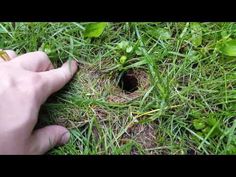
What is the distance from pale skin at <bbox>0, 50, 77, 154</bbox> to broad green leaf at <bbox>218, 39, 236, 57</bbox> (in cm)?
71

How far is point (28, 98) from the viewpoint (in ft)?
5.72

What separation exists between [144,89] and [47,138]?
0.51m

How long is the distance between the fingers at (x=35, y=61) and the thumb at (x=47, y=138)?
28 centimetres

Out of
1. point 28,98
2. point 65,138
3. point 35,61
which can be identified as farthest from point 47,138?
point 35,61

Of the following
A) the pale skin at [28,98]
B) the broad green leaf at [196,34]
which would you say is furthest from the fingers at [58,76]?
the broad green leaf at [196,34]

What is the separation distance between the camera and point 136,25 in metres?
2.09

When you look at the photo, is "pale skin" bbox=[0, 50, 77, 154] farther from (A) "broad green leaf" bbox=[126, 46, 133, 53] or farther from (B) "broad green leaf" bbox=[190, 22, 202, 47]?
(B) "broad green leaf" bbox=[190, 22, 202, 47]

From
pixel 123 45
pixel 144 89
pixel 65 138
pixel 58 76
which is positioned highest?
pixel 123 45

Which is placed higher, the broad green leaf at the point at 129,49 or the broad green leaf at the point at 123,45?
the broad green leaf at the point at 123,45

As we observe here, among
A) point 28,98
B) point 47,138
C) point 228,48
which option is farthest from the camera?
point 228,48

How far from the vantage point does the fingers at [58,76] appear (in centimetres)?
187

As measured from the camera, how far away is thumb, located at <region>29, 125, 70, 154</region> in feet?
5.88

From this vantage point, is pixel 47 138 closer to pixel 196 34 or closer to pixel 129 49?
pixel 129 49

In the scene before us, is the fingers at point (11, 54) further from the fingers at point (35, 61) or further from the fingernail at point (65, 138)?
the fingernail at point (65, 138)
